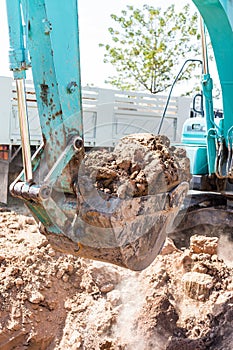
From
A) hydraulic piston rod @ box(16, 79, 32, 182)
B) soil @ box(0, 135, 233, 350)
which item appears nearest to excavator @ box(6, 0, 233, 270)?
hydraulic piston rod @ box(16, 79, 32, 182)

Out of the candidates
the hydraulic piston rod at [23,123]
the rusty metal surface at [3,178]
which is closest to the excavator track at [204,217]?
the hydraulic piston rod at [23,123]

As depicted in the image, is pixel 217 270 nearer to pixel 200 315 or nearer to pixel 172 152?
pixel 200 315

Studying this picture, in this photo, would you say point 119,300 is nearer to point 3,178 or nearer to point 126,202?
point 126,202

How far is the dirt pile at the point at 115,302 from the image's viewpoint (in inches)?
149

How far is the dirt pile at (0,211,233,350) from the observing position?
12.4ft

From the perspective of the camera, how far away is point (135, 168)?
295 cm

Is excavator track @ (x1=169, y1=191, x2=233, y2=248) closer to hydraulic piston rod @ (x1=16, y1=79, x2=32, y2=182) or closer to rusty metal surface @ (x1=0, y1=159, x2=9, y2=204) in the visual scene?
hydraulic piston rod @ (x1=16, y1=79, x2=32, y2=182)

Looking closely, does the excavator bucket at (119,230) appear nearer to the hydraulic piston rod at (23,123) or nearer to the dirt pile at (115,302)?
the hydraulic piston rod at (23,123)

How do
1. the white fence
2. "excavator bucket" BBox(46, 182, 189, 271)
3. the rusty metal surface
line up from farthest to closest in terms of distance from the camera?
the rusty metal surface, the white fence, "excavator bucket" BBox(46, 182, 189, 271)

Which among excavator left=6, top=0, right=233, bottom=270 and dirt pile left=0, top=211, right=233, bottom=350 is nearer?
excavator left=6, top=0, right=233, bottom=270

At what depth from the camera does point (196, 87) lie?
15766mm

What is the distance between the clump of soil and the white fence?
120 inches

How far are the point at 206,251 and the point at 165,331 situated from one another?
2.95 ft

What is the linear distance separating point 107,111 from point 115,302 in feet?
12.1
